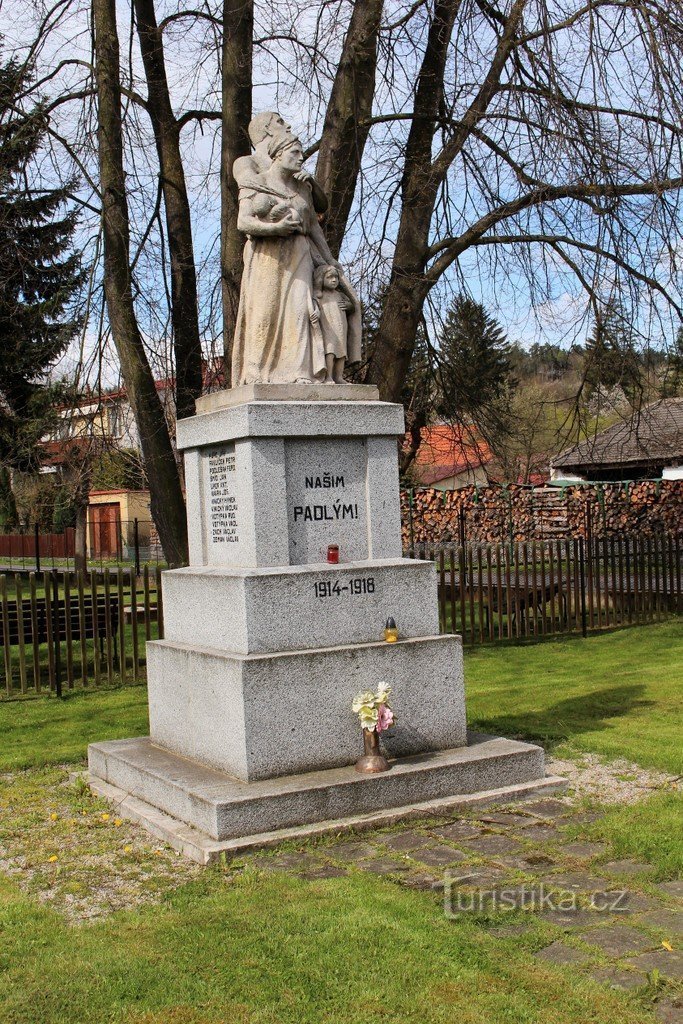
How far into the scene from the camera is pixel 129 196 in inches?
441

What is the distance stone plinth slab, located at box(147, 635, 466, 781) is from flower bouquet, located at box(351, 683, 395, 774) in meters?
0.20

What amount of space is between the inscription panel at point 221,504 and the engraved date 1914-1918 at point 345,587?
608 millimetres

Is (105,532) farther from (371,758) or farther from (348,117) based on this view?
(371,758)

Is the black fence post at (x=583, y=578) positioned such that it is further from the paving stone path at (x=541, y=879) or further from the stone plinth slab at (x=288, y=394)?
the paving stone path at (x=541, y=879)

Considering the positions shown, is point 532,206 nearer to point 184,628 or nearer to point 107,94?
point 107,94

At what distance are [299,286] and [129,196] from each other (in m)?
5.29

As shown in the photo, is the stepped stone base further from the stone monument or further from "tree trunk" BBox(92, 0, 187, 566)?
"tree trunk" BBox(92, 0, 187, 566)

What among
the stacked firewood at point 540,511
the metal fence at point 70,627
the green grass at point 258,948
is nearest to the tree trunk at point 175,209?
the metal fence at point 70,627

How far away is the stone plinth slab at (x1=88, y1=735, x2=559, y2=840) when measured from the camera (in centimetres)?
536

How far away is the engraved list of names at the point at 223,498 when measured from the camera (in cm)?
645

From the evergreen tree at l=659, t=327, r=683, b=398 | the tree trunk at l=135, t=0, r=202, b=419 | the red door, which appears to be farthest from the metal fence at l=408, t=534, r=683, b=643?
the red door

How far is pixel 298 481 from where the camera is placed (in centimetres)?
634

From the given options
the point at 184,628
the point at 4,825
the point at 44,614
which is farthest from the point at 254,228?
the point at 44,614

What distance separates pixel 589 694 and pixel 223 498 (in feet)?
15.5
